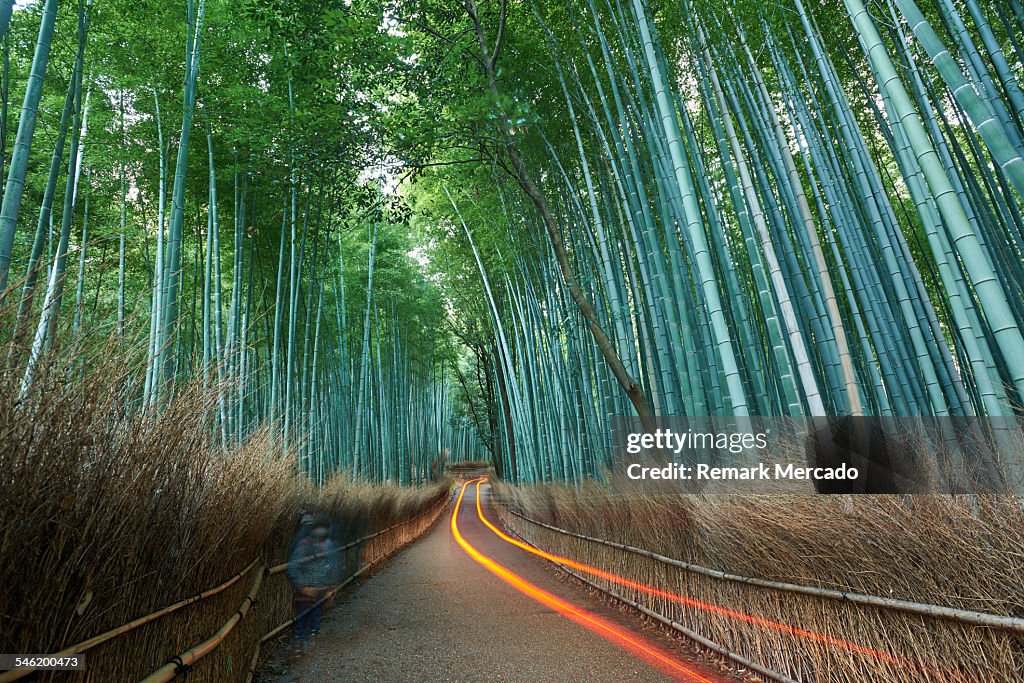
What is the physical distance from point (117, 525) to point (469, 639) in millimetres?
2244

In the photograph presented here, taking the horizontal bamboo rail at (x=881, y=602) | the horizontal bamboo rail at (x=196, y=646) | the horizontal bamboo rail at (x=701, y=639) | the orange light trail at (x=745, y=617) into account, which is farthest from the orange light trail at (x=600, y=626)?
the horizontal bamboo rail at (x=196, y=646)

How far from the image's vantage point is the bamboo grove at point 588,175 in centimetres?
257

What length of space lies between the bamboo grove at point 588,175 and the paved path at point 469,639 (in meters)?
1.34

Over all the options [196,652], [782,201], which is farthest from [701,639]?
[782,201]

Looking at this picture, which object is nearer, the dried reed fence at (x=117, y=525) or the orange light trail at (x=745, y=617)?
the dried reed fence at (x=117, y=525)

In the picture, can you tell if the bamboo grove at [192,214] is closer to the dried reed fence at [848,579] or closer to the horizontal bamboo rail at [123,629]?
the horizontal bamboo rail at [123,629]

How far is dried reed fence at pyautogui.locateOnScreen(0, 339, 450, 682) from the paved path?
63 cm

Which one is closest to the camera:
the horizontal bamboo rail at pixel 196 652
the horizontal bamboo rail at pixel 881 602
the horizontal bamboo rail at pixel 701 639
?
the horizontal bamboo rail at pixel 881 602

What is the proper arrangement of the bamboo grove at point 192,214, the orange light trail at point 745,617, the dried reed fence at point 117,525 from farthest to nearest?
the bamboo grove at point 192,214
the orange light trail at point 745,617
the dried reed fence at point 117,525

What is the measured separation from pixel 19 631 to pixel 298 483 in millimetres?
2715

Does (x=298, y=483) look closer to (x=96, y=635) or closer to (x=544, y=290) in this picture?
(x=96, y=635)

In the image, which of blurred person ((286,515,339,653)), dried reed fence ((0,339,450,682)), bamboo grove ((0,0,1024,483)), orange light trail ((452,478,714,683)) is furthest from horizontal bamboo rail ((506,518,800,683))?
dried reed fence ((0,339,450,682))

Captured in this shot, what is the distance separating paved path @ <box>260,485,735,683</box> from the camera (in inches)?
102

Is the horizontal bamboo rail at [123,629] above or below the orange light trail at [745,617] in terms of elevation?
above
